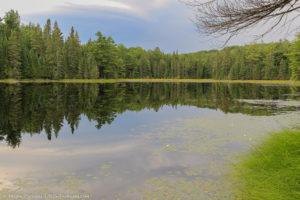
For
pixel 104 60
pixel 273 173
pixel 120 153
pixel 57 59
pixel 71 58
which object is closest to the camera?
pixel 273 173

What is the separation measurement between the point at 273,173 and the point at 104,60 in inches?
3680

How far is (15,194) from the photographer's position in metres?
9.83

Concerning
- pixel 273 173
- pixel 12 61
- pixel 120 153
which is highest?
pixel 12 61

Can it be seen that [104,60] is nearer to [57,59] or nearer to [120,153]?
[57,59]

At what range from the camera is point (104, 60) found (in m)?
99.9

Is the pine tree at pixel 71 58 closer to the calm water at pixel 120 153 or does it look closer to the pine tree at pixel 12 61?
the pine tree at pixel 12 61

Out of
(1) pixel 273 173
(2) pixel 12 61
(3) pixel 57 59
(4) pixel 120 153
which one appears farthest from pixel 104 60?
(1) pixel 273 173

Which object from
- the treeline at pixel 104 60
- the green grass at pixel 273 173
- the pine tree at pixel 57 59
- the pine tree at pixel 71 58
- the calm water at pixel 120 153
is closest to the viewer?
the green grass at pixel 273 173

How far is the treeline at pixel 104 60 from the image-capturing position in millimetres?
74650

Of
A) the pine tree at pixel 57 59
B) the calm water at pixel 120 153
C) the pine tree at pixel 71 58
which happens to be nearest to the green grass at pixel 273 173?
the calm water at pixel 120 153

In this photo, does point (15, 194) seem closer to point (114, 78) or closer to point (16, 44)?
point (16, 44)

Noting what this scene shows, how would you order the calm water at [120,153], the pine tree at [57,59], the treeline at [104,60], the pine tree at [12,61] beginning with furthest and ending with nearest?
the pine tree at [57,59], the treeline at [104,60], the pine tree at [12,61], the calm water at [120,153]

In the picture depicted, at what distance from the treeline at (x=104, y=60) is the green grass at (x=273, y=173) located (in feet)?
201

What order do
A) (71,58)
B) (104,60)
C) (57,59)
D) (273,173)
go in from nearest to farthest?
(273,173) < (57,59) < (71,58) < (104,60)
